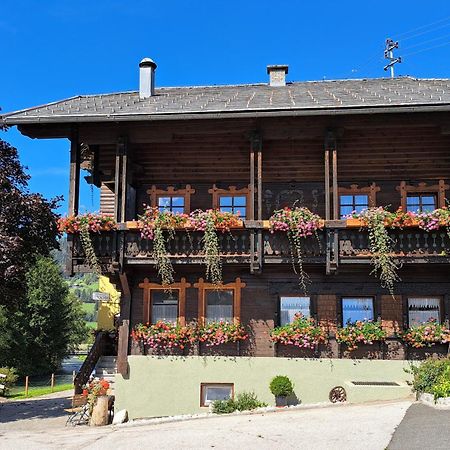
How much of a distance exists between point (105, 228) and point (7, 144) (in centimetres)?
642

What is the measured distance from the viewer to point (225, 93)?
18125mm

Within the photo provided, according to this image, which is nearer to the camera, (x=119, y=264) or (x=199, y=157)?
(x=119, y=264)

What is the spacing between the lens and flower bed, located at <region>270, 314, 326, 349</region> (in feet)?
48.0

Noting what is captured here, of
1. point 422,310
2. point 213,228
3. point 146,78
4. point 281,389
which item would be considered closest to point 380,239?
point 422,310

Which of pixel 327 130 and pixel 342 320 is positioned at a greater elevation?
pixel 327 130

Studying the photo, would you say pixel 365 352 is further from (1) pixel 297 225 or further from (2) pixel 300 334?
(1) pixel 297 225

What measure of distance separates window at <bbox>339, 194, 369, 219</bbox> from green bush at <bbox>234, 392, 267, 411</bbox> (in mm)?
5601

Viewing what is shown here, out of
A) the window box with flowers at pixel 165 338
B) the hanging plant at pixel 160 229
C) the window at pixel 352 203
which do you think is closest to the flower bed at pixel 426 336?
the window at pixel 352 203

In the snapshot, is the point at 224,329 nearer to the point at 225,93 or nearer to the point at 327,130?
the point at 327,130

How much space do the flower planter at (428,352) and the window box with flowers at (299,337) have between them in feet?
7.45

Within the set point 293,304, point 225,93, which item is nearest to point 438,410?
point 293,304

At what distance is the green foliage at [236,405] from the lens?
1412cm

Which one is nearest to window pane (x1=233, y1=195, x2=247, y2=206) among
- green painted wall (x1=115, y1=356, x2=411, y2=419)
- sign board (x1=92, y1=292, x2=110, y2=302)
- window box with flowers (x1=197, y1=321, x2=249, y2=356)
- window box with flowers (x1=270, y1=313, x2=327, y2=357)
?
window box with flowers (x1=197, y1=321, x2=249, y2=356)

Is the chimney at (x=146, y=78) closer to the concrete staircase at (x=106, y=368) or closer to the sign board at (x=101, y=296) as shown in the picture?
the concrete staircase at (x=106, y=368)
